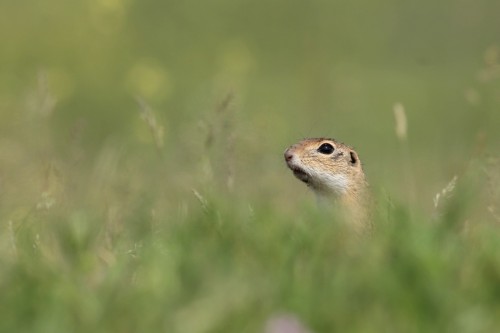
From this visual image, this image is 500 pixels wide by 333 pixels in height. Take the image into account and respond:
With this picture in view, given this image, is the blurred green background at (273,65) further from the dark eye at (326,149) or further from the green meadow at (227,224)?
the dark eye at (326,149)

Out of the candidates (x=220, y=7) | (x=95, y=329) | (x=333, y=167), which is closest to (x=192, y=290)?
(x=95, y=329)

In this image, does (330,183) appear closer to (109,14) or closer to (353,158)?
(353,158)

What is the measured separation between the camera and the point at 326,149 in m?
7.55

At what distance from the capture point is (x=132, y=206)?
21.5 ft

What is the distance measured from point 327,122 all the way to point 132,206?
9.33 metres

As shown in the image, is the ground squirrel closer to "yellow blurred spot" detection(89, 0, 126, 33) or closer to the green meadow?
the green meadow

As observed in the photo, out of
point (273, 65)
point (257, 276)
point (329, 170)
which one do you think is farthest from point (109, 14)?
point (257, 276)

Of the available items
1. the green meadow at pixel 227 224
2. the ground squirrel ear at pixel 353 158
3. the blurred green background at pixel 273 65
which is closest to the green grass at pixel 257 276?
the green meadow at pixel 227 224

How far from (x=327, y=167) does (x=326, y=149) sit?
11 cm

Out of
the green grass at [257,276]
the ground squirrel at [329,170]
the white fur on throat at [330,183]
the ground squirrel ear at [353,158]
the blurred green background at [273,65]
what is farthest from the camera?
the blurred green background at [273,65]

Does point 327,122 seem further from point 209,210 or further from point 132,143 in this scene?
point 209,210

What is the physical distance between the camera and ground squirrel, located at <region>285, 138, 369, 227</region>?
7.29 metres

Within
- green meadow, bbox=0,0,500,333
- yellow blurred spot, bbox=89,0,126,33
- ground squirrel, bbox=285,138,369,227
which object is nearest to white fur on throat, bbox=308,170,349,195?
ground squirrel, bbox=285,138,369,227

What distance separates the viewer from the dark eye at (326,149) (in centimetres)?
751
